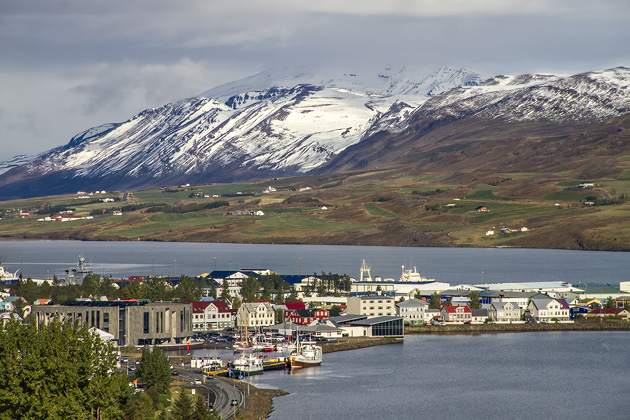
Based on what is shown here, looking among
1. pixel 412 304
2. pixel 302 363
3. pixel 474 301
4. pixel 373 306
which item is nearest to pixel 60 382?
pixel 302 363

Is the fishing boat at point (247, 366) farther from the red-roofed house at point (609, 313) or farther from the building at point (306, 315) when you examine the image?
the red-roofed house at point (609, 313)

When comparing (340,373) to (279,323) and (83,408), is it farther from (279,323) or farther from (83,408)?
(83,408)

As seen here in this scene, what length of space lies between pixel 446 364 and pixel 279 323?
26813 millimetres

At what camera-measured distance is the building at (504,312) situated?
4200 inches

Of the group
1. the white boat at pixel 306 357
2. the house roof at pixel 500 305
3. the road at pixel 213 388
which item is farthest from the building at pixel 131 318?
the house roof at pixel 500 305

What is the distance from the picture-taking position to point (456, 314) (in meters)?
106

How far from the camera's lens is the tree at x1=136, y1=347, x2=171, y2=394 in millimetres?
60688

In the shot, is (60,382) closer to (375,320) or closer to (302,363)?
(302,363)

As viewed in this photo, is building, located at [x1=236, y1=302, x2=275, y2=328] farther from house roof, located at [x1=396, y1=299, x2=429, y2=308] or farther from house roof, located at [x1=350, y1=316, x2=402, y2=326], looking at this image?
house roof, located at [x1=396, y1=299, x2=429, y2=308]

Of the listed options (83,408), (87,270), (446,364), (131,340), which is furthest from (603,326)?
(83,408)

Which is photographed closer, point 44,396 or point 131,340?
point 44,396

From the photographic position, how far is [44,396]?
132 feet

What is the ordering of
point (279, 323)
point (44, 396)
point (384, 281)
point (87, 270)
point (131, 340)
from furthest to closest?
point (384, 281)
point (87, 270)
point (279, 323)
point (131, 340)
point (44, 396)

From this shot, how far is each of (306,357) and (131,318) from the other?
572 inches
